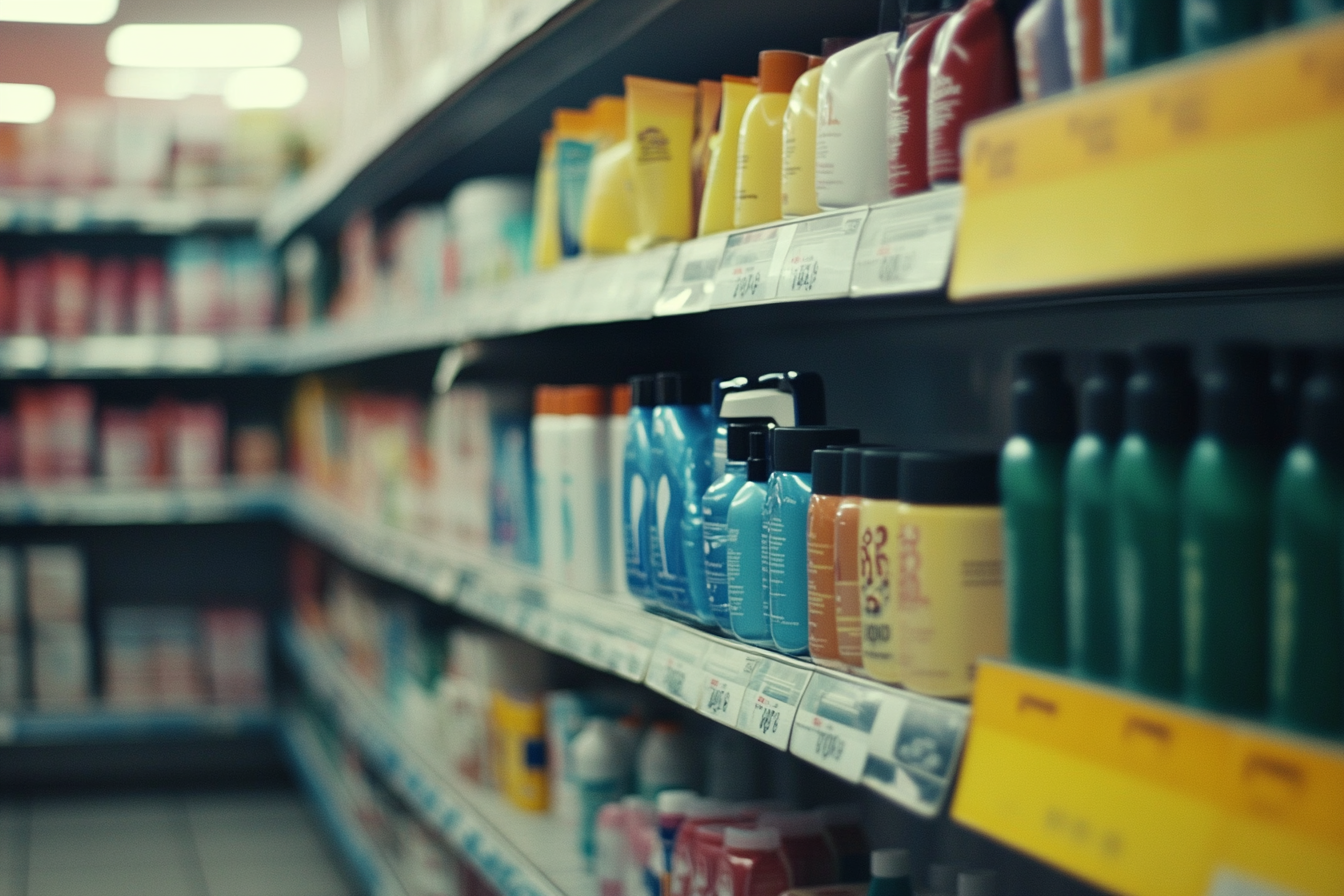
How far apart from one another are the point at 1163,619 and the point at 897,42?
57 centimetres

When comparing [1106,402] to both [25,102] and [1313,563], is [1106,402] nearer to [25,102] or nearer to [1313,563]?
[1313,563]

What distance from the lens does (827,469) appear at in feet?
3.78

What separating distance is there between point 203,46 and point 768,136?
607 cm

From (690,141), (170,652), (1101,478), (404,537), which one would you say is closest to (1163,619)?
(1101,478)

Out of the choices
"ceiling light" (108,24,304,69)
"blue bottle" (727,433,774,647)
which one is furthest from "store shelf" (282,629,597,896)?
"ceiling light" (108,24,304,69)

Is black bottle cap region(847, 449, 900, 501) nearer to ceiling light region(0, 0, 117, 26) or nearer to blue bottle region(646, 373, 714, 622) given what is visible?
blue bottle region(646, 373, 714, 622)

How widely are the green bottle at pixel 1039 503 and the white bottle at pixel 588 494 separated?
3.28ft

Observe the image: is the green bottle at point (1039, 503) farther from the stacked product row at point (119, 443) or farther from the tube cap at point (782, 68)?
the stacked product row at point (119, 443)

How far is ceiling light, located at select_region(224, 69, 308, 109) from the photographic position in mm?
7492

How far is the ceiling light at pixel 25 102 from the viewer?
787cm

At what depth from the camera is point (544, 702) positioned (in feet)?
7.39

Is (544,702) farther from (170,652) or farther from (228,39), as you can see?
(228,39)

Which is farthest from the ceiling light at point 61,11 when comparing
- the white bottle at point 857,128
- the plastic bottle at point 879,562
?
the plastic bottle at point 879,562

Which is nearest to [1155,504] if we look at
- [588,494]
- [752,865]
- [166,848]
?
[752,865]
